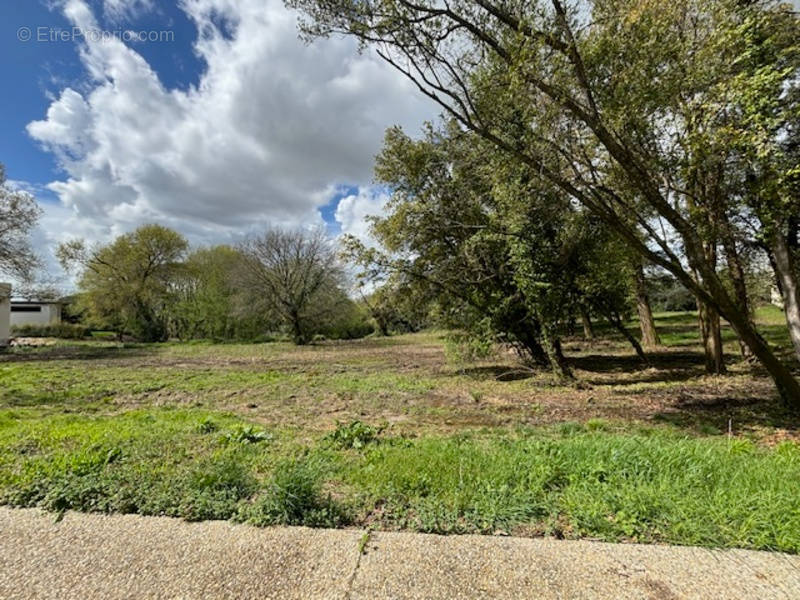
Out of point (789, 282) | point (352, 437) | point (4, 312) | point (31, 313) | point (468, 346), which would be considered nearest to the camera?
point (352, 437)

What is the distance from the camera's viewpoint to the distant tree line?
22859 millimetres

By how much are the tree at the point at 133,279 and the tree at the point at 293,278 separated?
8013 millimetres

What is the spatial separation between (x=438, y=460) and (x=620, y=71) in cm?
495

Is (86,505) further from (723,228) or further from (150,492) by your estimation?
(723,228)

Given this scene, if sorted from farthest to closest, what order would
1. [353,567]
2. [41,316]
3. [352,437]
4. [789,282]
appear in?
1. [41,316]
2. [789,282]
3. [352,437]
4. [353,567]

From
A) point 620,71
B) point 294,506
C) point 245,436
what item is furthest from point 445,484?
point 620,71

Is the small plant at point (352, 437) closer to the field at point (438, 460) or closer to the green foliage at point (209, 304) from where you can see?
the field at point (438, 460)

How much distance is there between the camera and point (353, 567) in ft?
5.90

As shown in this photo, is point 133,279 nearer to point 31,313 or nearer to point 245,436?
point 31,313

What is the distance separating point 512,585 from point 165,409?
20.3ft

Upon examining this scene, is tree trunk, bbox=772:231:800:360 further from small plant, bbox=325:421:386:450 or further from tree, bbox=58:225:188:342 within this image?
tree, bbox=58:225:188:342

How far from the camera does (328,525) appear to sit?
216 cm

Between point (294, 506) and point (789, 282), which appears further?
point (789, 282)

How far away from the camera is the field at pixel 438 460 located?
7.11 feet
